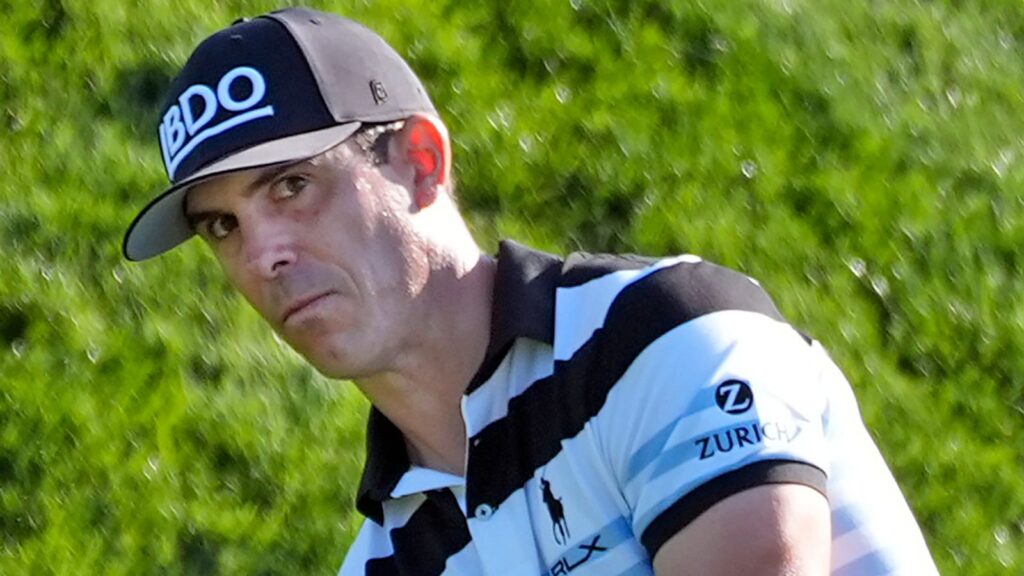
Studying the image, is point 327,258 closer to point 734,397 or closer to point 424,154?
point 424,154

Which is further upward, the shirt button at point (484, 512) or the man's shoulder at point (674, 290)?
the man's shoulder at point (674, 290)


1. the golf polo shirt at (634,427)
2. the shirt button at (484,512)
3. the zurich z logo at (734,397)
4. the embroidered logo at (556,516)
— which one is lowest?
the shirt button at (484,512)

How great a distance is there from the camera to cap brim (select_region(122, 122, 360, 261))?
115 inches

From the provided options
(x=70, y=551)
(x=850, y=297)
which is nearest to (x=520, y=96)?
(x=850, y=297)

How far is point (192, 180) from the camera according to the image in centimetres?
293

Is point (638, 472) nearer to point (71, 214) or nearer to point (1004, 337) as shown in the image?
point (71, 214)

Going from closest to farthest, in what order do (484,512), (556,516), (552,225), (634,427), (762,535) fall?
(762,535) → (634,427) → (556,516) → (484,512) → (552,225)

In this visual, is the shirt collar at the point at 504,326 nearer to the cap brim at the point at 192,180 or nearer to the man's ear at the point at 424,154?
the man's ear at the point at 424,154

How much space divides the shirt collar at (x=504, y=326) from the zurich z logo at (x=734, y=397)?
1.15ft

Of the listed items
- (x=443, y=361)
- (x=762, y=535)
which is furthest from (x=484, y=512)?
(x=762, y=535)

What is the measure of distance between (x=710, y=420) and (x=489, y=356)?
466mm

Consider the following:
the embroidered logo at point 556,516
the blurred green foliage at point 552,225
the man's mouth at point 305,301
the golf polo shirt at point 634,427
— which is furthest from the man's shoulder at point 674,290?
the blurred green foliage at point 552,225

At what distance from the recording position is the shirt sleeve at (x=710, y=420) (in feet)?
8.69

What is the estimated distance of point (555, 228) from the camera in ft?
16.9
